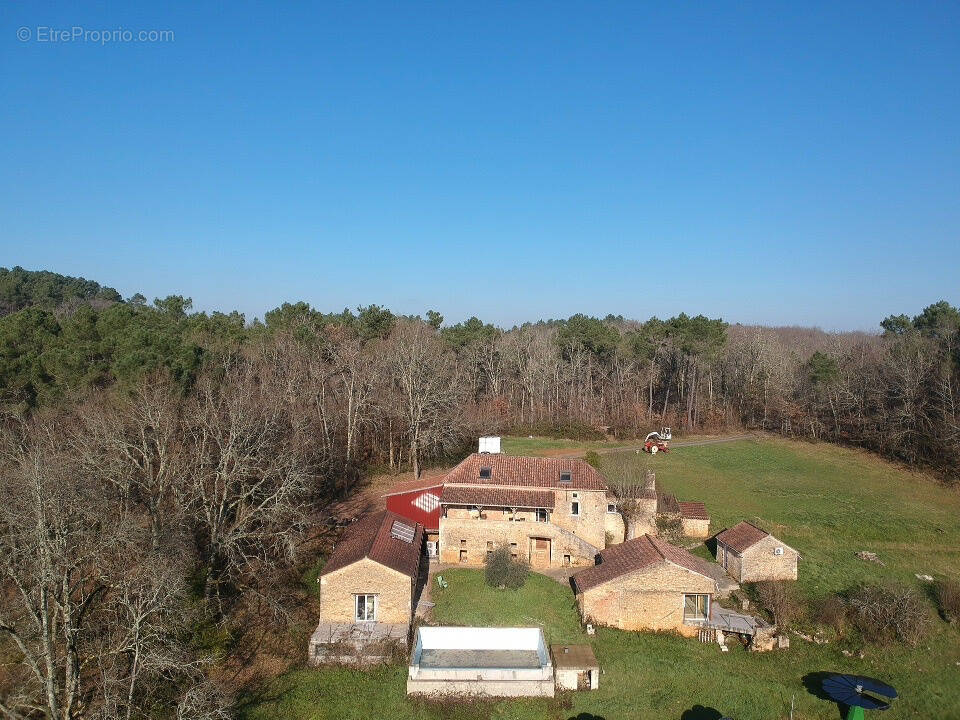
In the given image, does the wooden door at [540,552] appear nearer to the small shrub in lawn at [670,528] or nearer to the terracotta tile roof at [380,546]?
the terracotta tile roof at [380,546]

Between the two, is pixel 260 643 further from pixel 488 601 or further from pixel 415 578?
pixel 488 601

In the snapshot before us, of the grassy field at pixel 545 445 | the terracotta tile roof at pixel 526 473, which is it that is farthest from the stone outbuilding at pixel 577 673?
the grassy field at pixel 545 445

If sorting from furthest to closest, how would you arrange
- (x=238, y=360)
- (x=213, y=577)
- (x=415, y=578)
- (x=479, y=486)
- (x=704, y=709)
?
(x=238, y=360) < (x=479, y=486) < (x=213, y=577) < (x=415, y=578) < (x=704, y=709)

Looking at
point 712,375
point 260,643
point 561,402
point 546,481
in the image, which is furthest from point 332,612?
point 712,375

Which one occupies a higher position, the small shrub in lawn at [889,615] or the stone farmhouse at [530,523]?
the stone farmhouse at [530,523]

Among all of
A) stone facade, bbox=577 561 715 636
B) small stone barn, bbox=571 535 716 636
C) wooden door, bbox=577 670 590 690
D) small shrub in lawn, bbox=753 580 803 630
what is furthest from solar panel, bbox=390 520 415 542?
small shrub in lawn, bbox=753 580 803 630

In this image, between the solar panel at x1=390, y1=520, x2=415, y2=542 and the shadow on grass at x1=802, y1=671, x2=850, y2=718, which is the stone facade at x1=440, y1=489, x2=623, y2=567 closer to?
the solar panel at x1=390, y1=520, x2=415, y2=542
